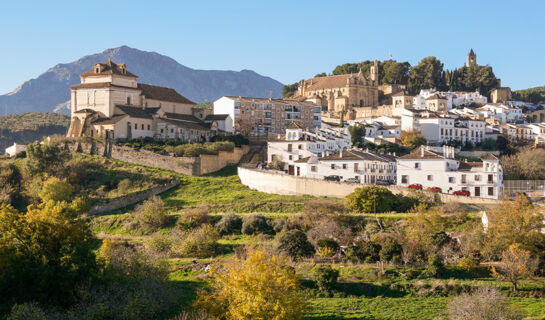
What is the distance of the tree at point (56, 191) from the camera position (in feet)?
188

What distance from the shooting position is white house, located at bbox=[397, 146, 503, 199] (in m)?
54.1

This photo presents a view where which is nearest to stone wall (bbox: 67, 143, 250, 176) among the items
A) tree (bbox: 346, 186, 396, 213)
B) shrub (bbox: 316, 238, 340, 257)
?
tree (bbox: 346, 186, 396, 213)

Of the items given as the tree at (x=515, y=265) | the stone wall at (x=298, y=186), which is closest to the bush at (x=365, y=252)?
the tree at (x=515, y=265)

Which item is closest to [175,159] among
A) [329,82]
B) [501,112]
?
[329,82]

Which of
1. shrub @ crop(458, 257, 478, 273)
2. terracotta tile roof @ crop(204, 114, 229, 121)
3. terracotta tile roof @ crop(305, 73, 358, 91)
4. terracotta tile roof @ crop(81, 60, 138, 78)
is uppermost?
terracotta tile roof @ crop(305, 73, 358, 91)

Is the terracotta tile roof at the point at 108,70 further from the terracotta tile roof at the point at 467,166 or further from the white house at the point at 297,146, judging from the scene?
the terracotta tile roof at the point at 467,166

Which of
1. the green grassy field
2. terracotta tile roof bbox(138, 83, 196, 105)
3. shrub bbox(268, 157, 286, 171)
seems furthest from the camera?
terracotta tile roof bbox(138, 83, 196, 105)

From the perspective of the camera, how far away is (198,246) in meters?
42.1

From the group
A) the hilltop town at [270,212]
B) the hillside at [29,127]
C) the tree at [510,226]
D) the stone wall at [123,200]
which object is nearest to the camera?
the hilltop town at [270,212]

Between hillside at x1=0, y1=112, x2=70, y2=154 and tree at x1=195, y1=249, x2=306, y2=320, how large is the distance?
85.1m

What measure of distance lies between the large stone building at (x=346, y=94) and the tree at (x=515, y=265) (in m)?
64.7

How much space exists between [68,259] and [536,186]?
153 ft

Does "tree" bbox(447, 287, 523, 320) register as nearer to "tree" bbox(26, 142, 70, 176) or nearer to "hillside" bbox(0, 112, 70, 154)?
"tree" bbox(26, 142, 70, 176)

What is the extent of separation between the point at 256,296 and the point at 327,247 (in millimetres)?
14928
